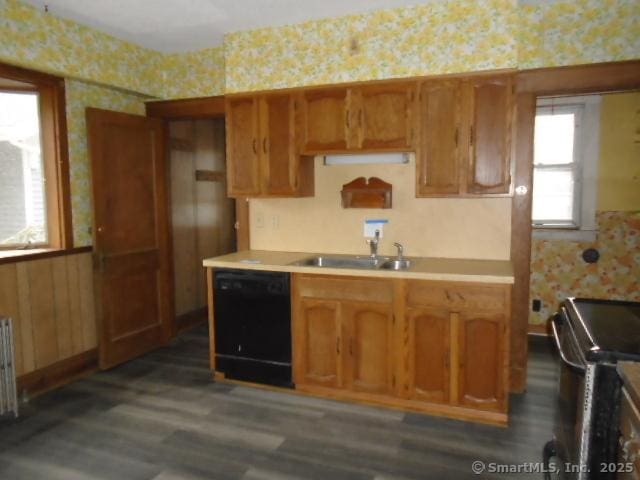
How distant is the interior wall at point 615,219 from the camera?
13.6 ft

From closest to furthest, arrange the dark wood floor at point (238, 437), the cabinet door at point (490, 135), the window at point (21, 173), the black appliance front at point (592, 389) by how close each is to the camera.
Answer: the black appliance front at point (592, 389)
the dark wood floor at point (238, 437)
the cabinet door at point (490, 135)
the window at point (21, 173)

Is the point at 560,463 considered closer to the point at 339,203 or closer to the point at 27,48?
the point at 339,203

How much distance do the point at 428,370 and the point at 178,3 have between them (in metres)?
2.88

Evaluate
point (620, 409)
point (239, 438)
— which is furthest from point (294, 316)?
point (620, 409)

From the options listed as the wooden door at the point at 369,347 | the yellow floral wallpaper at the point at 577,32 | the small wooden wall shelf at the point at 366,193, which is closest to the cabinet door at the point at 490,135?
the yellow floral wallpaper at the point at 577,32

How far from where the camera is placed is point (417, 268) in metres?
2.97

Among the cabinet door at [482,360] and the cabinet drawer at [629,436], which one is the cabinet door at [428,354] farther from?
the cabinet drawer at [629,436]

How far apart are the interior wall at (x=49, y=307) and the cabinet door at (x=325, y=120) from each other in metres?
2.03

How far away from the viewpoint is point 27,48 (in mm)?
3076

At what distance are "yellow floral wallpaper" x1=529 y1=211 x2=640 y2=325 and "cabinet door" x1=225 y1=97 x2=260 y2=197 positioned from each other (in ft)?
9.07

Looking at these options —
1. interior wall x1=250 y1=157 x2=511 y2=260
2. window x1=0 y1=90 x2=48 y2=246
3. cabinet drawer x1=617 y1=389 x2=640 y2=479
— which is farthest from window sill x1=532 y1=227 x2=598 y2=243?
window x1=0 y1=90 x2=48 y2=246

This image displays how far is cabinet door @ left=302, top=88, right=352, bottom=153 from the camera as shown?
3281 mm

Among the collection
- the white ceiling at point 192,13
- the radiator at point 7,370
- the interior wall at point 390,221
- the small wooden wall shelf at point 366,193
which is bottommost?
→ the radiator at point 7,370

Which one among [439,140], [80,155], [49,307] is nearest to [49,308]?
[49,307]
